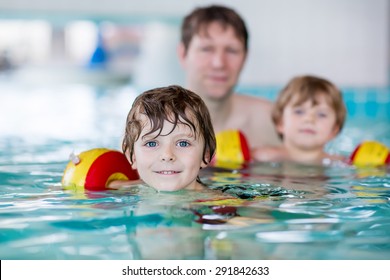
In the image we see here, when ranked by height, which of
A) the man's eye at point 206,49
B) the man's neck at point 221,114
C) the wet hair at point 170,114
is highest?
the man's eye at point 206,49

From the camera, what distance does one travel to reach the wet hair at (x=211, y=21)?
13.5ft

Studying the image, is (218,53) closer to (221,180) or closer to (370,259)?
(221,180)

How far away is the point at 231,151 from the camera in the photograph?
3.66 meters

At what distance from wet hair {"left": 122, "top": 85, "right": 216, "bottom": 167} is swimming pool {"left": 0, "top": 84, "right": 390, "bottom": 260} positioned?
0.23m

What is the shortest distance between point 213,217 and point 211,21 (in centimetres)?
213

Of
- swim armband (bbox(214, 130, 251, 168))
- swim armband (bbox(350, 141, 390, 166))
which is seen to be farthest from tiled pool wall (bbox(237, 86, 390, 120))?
swim armband (bbox(214, 130, 251, 168))

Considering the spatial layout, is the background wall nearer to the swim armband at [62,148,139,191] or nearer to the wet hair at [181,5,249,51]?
the wet hair at [181,5,249,51]

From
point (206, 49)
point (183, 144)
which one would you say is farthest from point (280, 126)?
point (183, 144)

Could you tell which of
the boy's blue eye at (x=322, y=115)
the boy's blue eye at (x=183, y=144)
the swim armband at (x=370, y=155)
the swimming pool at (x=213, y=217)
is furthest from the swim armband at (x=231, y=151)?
the boy's blue eye at (x=183, y=144)

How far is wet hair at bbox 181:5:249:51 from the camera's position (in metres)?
4.11

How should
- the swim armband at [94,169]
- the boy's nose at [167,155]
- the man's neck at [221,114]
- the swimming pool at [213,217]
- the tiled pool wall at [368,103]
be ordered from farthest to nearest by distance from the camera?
the tiled pool wall at [368,103] < the man's neck at [221,114] < the swim armband at [94,169] < the boy's nose at [167,155] < the swimming pool at [213,217]

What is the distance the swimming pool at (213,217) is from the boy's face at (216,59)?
650 millimetres

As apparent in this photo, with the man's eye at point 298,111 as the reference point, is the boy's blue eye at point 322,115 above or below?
below

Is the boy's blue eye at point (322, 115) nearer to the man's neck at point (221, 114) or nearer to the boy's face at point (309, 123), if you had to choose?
the boy's face at point (309, 123)
